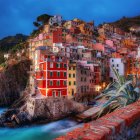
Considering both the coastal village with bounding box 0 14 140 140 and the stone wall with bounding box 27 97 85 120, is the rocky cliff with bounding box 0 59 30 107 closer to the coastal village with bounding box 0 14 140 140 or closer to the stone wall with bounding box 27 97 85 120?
the coastal village with bounding box 0 14 140 140

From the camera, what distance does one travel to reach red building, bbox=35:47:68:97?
40875 millimetres

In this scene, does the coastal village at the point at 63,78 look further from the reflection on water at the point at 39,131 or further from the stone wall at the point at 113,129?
the stone wall at the point at 113,129

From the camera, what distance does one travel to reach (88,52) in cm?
5103

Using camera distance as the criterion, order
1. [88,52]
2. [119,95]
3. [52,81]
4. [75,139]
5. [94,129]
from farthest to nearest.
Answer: [88,52] < [52,81] < [119,95] < [94,129] < [75,139]

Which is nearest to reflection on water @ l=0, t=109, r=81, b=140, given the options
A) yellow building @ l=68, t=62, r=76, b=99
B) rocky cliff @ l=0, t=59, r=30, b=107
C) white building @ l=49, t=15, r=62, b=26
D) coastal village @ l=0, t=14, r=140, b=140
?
coastal village @ l=0, t=14, r=140, b=140

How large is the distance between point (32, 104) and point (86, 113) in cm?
977

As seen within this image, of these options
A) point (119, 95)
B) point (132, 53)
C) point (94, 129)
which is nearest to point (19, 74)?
point (132, 53)

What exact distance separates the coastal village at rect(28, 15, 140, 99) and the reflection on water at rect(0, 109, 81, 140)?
6.70m

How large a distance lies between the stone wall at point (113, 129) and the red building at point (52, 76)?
36.3 meters

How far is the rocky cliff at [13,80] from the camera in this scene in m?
53.7

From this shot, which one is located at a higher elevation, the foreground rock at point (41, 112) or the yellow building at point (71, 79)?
the yellow building at point (71, 79)

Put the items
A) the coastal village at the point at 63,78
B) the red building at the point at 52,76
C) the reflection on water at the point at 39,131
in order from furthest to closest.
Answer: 1. the red building at the point at 52,76
2. the coastal village at the point at 63,78
3. the reflection on water at the point at 39,131

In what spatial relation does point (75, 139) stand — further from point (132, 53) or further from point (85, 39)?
point (132, 53)

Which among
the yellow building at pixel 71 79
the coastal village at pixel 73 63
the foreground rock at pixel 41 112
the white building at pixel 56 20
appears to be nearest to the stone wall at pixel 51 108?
the foreground rock at pixel 41 112
